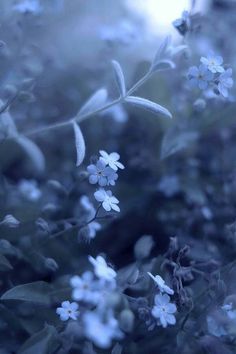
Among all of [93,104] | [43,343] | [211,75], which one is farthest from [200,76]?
[43,343]

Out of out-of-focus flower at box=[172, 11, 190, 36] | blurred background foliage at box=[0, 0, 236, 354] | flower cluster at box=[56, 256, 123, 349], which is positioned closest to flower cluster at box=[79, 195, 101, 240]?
blurred background foliage at box=[0, 0, 236, 354]

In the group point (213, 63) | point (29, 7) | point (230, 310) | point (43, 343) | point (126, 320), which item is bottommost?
point (43, 343)

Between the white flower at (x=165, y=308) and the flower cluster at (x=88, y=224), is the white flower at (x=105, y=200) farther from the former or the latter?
the white flower at (x=165, y=308)

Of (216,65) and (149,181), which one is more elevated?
(216,65)

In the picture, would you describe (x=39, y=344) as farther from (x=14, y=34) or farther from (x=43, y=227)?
(x=14, y=34)

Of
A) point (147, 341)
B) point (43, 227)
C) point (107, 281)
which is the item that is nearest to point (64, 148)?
point (43, 227)

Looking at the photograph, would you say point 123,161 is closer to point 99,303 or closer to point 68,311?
point 68,311
